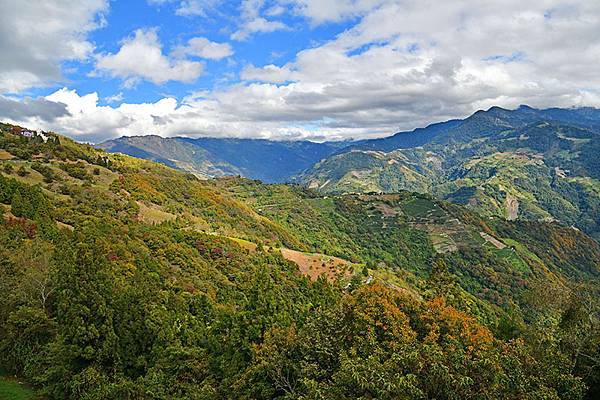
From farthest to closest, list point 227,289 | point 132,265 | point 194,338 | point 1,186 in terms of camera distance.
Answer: point 227,289 < point 1,186 < point 132,265 < point 194,338

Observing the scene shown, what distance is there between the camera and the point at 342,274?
384ft

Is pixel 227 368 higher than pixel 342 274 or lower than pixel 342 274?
higher

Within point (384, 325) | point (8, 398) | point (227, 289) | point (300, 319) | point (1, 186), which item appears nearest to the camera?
point (384, 325)

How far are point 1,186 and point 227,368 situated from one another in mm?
61546

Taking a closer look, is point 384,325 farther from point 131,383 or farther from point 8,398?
point 8,398

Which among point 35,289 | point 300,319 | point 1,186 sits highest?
point 1,186

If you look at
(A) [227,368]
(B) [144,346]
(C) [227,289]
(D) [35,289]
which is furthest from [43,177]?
(A) [227,368]

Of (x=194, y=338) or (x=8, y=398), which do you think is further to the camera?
(x=194, y=338)

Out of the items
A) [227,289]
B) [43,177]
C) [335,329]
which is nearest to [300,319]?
[335,329]

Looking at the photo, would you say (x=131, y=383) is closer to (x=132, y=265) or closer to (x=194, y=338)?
(x=194, y=338)

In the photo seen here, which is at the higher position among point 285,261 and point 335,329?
point 335,329

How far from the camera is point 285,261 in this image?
11975cm

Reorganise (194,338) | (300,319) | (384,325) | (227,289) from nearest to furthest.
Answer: (384,325) < (300,319) < (194,338) < (227,289)

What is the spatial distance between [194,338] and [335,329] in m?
20.6
